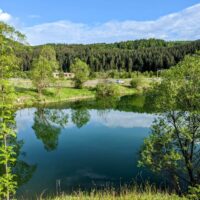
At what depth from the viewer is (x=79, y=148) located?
132 feet

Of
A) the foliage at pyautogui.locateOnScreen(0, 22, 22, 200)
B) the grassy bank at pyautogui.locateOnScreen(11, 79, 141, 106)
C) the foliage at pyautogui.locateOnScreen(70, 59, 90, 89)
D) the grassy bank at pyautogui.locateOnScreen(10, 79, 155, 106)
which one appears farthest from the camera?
the foliage at pyautogui.locateOnScreen(70, 59, 90, 89)

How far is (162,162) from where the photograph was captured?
70.2ft

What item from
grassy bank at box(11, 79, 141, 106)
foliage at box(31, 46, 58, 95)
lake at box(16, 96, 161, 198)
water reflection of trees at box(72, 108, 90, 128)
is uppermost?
foliage at box(31, 46, 58, 95)

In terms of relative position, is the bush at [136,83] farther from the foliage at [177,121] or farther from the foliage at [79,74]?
the foliage at [177,121]

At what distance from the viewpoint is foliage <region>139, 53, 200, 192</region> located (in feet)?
69.6

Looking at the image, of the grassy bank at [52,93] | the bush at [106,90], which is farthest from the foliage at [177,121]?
the bush at [106,90]

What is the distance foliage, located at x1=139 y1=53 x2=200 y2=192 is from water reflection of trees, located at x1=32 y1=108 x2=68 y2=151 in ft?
71.3

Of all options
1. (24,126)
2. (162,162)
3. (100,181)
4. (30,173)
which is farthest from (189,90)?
(24,126)

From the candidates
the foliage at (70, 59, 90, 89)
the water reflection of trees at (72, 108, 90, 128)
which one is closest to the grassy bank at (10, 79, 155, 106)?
the foliage at (70, 59, 90, 89)

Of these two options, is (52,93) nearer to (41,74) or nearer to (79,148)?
(41,74)

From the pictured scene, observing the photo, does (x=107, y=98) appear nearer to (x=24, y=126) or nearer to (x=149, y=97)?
(x=24, y=126)

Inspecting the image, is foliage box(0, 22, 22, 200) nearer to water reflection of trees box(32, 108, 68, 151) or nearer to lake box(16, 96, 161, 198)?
lake box(16, 96, 161, 198)

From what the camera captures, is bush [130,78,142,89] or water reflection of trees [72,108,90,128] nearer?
water reflection of trees [72,108,90,128]

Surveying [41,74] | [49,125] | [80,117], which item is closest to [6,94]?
[49,125]
